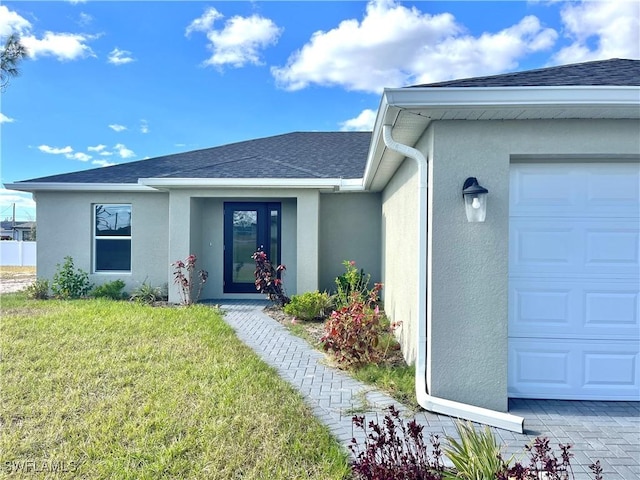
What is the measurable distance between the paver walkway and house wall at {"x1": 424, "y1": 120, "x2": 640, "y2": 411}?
439mm

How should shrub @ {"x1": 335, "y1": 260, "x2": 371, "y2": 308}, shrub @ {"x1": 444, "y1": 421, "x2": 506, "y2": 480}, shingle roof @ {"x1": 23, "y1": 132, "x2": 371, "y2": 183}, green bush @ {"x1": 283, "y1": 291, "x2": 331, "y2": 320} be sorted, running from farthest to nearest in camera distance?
shingle roof @ {"x1": 23, "y1": 132, "x2": 371, "y2": 183} → shrub @ {"x1": 335, "y1": 260, "x2": 371, "y2": 308} → green bush @ {"x1": 283, "y1": 291, "x2": 331, "y2": 320} → shrub @ {"x1": 444, "y1": 421, "x2": 506, "y2": 480}

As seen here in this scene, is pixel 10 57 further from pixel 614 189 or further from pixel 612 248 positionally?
pixel 612 248

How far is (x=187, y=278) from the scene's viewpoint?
1001cm

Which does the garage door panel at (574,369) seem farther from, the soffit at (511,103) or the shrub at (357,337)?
the soffit at (511,103)

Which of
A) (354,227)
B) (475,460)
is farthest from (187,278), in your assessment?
(475,460)

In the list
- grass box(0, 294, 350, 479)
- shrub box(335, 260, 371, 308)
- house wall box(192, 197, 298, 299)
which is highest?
house wall box(192, 197, 298, 299)

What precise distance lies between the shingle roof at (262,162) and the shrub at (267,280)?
7.44 feet

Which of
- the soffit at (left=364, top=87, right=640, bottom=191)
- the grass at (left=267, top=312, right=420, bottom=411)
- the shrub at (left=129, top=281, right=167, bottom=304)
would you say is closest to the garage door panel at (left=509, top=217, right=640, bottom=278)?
the soffit at (left=364, top=87, right=640, bottom=191)

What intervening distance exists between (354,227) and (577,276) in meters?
6.98

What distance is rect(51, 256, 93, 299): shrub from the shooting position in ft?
34.7

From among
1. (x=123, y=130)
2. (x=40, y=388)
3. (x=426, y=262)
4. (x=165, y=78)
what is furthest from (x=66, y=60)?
(x=426, y=262)

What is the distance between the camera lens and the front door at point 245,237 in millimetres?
10992

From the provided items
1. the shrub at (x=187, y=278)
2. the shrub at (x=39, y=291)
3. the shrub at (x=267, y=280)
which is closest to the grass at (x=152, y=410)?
the shrub at (x=267, y=280)

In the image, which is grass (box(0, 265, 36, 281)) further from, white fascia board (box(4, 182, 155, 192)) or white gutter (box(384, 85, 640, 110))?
white gutter (box(384, 85, 640, 110))
